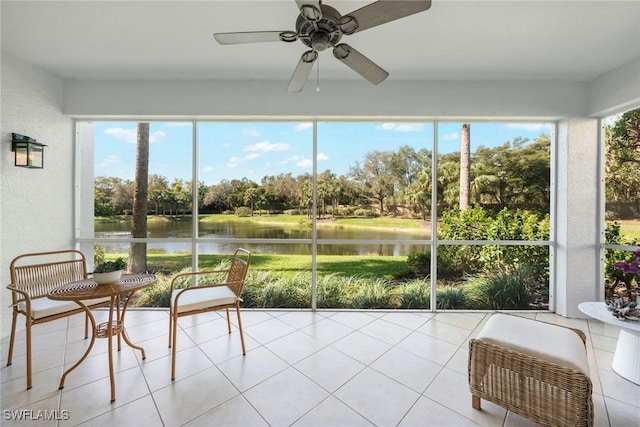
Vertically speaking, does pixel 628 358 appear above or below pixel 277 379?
above

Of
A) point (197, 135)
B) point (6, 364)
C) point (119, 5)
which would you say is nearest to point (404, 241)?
point (197, 135)

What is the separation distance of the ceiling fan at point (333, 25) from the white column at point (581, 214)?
2.84 meters

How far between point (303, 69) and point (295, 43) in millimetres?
796

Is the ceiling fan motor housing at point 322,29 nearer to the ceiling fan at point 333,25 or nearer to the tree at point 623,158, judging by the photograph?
the ceiling fan at point 333,25

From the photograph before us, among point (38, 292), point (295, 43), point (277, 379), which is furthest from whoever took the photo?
point (295, 43)

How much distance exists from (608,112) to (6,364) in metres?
6.20

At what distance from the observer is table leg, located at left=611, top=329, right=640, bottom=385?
1.83m

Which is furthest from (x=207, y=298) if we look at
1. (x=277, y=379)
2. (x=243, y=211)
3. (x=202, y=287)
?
(x=243, y=211)

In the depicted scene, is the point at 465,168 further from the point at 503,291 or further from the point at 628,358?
the point at 628,358

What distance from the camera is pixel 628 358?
1882 millimetres

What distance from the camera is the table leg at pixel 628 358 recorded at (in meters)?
1.83

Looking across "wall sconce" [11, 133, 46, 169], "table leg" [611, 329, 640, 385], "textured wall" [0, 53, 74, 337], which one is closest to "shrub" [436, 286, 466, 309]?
"table leg" [611, 329, 640, 385]

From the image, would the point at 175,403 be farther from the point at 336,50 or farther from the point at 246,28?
the point at 246,28

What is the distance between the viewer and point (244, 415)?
1526 mm
